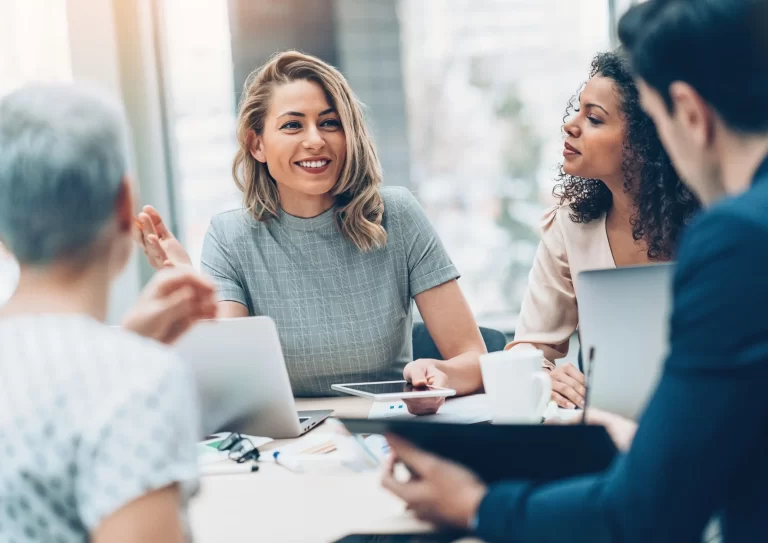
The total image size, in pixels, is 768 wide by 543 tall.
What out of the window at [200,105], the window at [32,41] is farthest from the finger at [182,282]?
the window at [200,105]

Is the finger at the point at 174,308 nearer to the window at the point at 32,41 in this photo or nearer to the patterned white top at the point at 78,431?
the patterned white top at the point at 78,431

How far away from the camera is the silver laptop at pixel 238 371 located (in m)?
1.48

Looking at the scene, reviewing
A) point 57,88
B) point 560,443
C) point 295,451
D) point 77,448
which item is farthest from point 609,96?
point 77,448

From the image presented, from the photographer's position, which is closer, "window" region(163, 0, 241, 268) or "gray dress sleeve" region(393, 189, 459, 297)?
"gray dress sleeve" region(393, 189, 459, 297)

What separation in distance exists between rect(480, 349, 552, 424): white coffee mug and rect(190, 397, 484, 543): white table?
27 centimetres

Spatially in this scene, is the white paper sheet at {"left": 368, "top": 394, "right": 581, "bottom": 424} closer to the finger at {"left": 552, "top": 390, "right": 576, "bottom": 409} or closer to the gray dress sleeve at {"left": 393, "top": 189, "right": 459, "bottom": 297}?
the finger at {"left": 552, "top": 390, "right": 576, "bottom": 409}

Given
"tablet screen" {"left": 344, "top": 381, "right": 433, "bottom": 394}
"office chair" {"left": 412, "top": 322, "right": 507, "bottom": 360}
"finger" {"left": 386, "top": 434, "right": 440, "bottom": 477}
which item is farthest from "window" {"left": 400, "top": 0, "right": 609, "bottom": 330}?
"finger" {"left": 386, "top": 434, "right": 440, "bottom": 477}

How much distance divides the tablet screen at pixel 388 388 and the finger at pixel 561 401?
0.27m

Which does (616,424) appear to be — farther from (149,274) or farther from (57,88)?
(149,274)

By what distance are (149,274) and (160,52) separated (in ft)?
3.25

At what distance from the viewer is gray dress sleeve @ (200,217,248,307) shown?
7.35 feet

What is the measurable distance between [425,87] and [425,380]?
7.32 feet

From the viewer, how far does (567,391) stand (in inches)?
67.5

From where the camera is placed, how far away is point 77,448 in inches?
32.1
